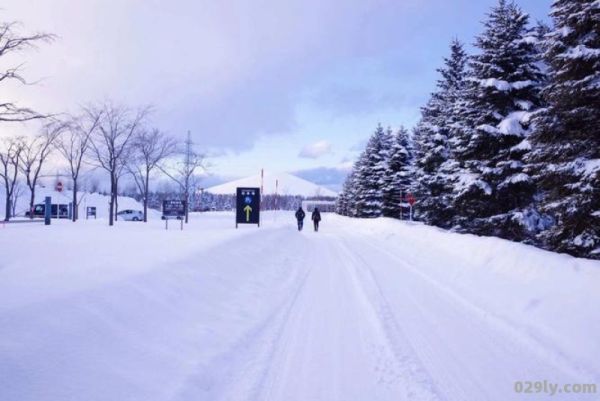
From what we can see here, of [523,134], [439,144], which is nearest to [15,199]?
[439,144]

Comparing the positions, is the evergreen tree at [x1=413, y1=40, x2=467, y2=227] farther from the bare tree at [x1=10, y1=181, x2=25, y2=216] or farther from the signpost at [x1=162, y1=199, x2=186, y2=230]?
the bare tree at [x1=10, y1=181, x2=25, y2=216]

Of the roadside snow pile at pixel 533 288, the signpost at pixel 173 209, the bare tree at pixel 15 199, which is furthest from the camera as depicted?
the bare tree at pixel 15 199

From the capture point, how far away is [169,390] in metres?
3.68

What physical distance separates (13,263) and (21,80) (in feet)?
37.2

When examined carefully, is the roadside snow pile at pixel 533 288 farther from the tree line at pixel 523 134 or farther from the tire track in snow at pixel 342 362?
the tree line at pixel 523 134

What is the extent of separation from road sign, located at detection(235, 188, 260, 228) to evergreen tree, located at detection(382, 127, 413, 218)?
754 inches

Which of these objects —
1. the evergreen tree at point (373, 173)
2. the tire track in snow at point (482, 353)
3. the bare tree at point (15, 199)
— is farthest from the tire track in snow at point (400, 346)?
the bare tree at point (15, 199)

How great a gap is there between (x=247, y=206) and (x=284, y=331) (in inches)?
716

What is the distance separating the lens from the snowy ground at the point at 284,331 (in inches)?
145

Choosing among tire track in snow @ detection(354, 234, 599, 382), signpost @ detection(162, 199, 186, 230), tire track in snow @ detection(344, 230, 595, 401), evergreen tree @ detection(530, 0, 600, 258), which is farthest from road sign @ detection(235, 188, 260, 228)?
tire track in snow @ detection(344, 230, 595, 401)

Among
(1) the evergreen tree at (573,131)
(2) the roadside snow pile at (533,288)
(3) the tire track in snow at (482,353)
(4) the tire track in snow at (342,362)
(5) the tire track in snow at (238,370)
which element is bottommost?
(5) the tire track in snow at (238,370)

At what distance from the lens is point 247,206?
76.8 ft

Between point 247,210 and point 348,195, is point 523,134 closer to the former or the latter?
point 247,210

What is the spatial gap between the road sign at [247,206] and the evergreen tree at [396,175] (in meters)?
19.2
